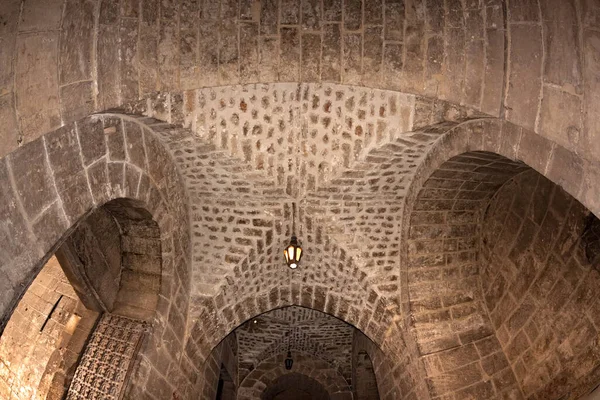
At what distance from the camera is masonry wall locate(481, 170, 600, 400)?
5.45 meters

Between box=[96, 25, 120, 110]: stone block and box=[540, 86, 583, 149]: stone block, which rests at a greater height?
box=[96, 25, 120, 110]: stone block

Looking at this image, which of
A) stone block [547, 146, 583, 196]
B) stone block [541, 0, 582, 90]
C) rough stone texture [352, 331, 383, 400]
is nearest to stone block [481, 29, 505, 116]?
stone block [541, 0, 582, 90]

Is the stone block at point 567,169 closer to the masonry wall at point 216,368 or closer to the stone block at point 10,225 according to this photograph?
the stone block at point 10,225

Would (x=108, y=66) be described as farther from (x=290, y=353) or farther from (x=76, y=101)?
(x=290, y=353)

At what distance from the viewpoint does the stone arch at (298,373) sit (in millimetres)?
9898

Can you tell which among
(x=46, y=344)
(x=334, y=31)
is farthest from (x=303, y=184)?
(x=46, y=344)

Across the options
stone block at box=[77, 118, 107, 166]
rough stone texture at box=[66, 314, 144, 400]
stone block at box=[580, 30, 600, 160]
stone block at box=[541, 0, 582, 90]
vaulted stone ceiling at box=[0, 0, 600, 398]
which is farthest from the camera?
rough stone texture at box=[66, 314, 144, 400]

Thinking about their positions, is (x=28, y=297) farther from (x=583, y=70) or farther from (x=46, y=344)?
(x=583, y=70)

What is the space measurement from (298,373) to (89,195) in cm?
669

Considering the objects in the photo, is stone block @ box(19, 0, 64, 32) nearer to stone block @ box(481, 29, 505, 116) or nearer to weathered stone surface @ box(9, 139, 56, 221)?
weathered stone surface @ box(9, 139, 56, 221)

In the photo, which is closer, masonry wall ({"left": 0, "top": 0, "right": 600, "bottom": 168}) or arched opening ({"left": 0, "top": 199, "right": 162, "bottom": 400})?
masonry wall ({"left": 0, "top": 0, "right": 600, "bottom": 168})

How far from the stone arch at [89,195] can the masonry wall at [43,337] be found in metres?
0.79

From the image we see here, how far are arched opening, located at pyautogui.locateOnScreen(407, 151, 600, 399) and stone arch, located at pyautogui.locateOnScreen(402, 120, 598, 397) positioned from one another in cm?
1

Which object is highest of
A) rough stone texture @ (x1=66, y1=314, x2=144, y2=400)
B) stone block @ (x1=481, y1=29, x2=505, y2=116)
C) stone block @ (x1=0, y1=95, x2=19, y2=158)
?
stone block @ (x1=481, y1=29, x2=505, y2=116)
